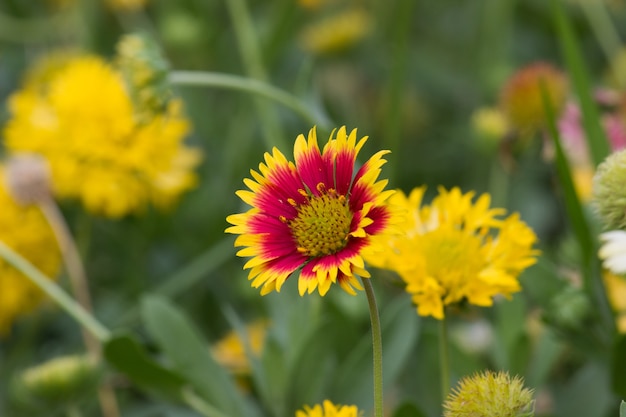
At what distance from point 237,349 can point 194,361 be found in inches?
6.5

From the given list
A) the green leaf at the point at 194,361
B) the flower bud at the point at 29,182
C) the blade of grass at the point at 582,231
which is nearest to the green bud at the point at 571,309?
the blade of grass at the point at 582,231

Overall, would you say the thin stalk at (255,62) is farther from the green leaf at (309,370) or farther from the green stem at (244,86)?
the green leaf at (309,370)

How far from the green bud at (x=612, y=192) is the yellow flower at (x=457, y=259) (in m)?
0.04

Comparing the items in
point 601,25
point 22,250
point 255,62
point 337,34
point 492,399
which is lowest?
point 492,399

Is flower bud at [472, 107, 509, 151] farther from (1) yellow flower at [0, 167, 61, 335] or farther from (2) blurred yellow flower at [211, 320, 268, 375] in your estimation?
(1) yellow flower at [0, 167, 61, 335]

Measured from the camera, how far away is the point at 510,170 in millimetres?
865

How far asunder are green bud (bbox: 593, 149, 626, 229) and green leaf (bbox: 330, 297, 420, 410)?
0.20 metres

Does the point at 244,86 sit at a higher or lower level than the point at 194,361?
higher

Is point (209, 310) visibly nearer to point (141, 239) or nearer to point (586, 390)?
point (141, 239)

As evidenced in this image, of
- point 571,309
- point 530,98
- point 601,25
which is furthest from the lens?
point 601,25

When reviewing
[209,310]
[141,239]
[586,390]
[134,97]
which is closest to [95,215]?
[141,239]

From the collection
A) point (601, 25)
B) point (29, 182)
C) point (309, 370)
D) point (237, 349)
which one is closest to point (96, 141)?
point (29, 182)

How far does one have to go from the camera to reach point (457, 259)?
52 cm

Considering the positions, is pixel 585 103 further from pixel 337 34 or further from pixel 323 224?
pixel 337 34
